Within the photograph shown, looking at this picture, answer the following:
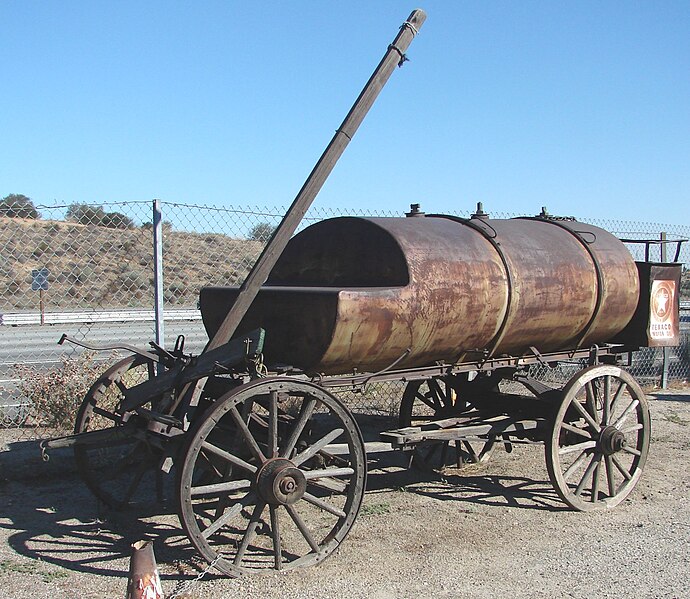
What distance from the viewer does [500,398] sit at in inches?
256

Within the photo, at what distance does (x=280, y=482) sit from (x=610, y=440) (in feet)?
9.36

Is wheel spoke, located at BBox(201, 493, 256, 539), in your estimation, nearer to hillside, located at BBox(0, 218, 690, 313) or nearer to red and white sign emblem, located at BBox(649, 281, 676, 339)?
red and white sign emblem, located at BBox(649, 281, 676, 339)

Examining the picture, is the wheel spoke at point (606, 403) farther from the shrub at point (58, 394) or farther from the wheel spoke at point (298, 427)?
the shrub at point (58, 394)

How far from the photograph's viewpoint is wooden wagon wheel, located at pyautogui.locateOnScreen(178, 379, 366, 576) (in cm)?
416

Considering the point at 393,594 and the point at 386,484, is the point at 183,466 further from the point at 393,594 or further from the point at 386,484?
the point at 386,484

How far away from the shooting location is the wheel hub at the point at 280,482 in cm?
431

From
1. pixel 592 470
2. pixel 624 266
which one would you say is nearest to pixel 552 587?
pixel 592 470

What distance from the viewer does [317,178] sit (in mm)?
4926

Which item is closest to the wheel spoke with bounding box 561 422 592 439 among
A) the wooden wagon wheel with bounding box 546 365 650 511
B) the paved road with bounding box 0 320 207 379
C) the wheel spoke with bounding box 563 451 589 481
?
the wooden wagon wheel with bounding box 546 365 650 511

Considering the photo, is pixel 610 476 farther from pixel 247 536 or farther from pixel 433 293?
pixel 247 536

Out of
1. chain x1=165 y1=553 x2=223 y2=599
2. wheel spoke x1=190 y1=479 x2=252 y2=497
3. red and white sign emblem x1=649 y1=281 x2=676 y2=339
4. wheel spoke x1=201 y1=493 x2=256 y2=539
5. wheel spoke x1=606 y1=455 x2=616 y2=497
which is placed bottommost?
chain x1=165 y1=553 x2=223 y2=599

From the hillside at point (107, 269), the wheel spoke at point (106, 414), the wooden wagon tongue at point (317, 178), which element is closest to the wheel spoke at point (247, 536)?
the wooden wagon tongue at point (317, 178)

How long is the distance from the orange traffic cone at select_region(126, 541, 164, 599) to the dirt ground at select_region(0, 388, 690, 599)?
111 centimetres

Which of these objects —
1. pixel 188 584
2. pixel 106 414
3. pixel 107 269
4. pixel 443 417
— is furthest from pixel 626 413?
pixel 107 269
